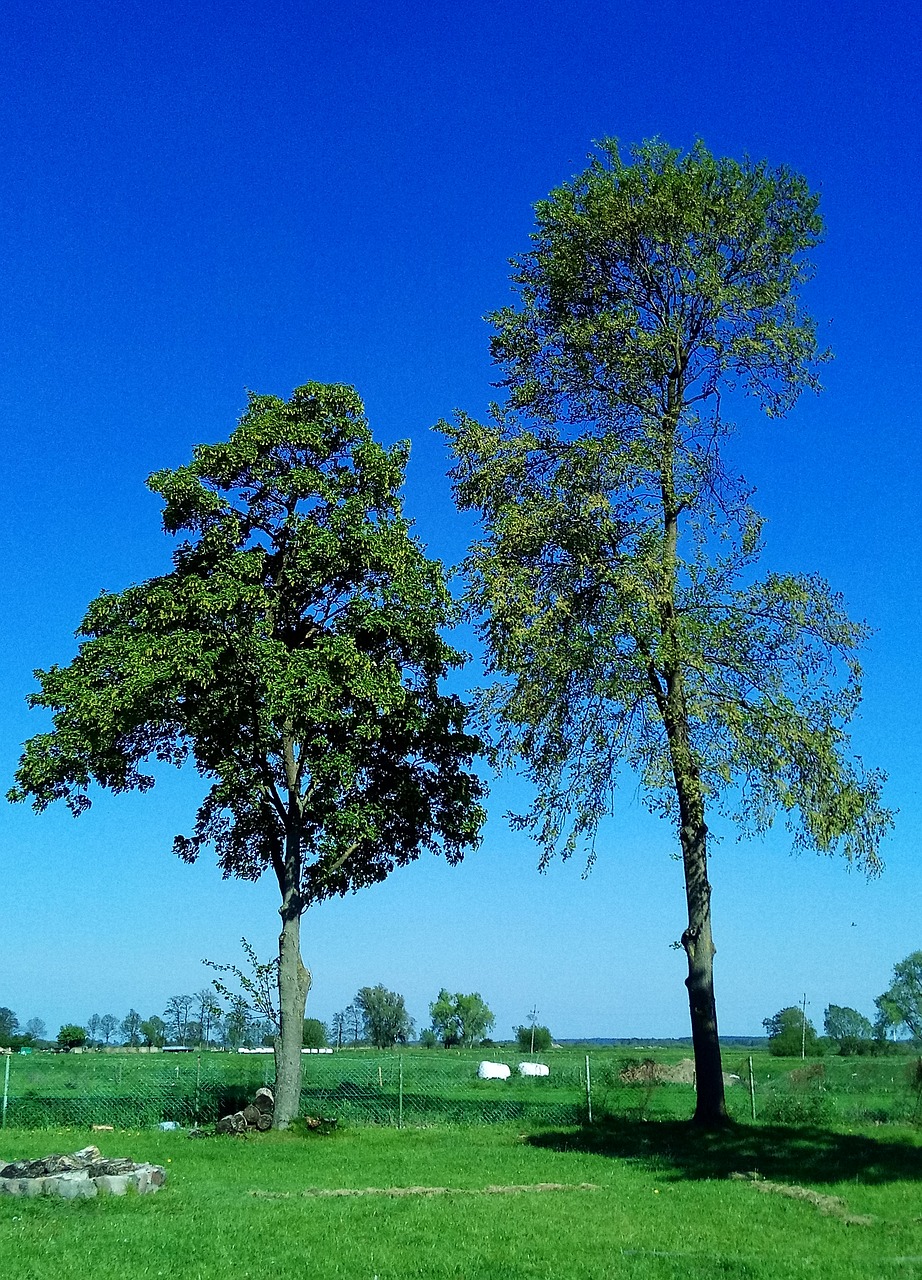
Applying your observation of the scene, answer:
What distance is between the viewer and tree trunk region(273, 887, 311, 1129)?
22.4 metres

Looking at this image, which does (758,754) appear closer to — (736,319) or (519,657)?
(519,657)

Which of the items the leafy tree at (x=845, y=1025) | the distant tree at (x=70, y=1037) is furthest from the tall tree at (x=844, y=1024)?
the distant tree at (x=70, y=1037)

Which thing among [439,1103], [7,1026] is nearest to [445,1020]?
[7,1026]

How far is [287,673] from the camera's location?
74.2 feet

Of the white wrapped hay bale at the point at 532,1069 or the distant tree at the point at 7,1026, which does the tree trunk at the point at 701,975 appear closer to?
the white wrapped hay bale at the point at 532,1069

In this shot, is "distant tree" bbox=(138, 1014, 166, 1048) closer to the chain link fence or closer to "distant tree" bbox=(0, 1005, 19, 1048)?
"distant tree" bbox=(0, 1005, 19, 1048)

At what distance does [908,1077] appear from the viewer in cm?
2691

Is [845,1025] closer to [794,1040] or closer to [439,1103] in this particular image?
[794,1040]

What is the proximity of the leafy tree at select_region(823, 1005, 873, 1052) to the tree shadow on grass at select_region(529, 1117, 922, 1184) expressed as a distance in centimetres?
6472

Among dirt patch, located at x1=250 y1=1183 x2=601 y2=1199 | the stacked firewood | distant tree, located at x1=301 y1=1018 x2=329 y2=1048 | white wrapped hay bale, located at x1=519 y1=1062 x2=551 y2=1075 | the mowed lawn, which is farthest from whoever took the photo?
distant tree, located at x1=301 y1=1018 x2=329 y2=1048

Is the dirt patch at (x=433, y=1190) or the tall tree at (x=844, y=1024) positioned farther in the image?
the tall tree at (x=844, y=1024)

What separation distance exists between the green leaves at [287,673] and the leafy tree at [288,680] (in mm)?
42

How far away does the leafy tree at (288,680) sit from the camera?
2281 cm

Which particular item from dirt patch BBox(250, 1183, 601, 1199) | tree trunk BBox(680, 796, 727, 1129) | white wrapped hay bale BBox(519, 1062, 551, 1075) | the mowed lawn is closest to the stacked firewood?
the mowed lawn
